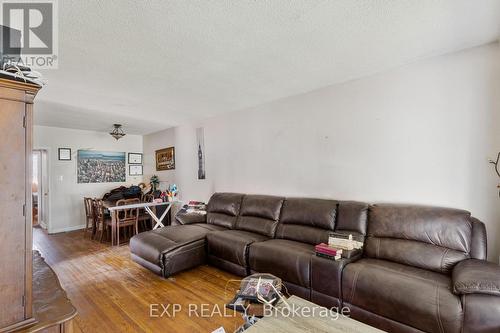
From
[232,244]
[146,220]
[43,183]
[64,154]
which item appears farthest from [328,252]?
[43,183]

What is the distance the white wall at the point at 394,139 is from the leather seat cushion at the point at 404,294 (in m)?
0.90

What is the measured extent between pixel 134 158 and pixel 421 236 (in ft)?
21.5

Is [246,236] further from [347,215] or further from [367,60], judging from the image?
[367,60]

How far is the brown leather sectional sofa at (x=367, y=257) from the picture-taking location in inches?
62.8

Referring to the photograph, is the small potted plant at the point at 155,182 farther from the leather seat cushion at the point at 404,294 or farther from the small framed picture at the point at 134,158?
the leather seat cushion at the point at 404,294

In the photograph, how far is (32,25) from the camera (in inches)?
69.1

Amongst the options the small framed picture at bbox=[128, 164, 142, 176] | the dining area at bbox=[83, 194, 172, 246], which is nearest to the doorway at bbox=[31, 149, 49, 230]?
the dining area at bbox=[83, 194, 172, 246]

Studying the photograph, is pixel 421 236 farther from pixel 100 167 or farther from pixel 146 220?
pixel 100 167

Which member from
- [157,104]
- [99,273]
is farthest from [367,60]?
[99,273]

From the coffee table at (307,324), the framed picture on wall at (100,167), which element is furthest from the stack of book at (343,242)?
the framed picture on wall at (100,167)

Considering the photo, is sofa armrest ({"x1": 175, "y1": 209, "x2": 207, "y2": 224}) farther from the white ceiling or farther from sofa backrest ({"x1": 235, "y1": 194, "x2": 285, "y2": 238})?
the white ceiling

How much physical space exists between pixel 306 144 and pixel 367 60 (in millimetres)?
1281

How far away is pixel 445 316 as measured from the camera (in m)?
1.56

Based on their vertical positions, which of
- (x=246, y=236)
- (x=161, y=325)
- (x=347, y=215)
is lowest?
(x=161, y=325)
